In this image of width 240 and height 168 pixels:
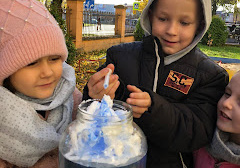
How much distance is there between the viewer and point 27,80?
1106mm

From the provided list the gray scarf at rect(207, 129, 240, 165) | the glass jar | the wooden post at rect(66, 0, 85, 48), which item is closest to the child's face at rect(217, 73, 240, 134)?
the gray scarf at rect(207, 129, 240, 165)

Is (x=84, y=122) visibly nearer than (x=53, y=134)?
Yes

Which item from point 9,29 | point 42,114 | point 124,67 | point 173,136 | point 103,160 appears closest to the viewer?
point 103,160

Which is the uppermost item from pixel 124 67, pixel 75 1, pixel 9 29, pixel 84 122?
pixel 75 1

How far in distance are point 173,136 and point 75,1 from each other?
27.7 ft

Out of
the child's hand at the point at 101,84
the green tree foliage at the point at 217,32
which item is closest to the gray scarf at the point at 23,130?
the child's hand at the point at 101,84

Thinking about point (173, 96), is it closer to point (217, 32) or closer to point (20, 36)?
point (20, 36)

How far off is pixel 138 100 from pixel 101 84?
8.2 inches

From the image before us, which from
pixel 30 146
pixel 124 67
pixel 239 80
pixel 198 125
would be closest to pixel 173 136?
pixel 198 125

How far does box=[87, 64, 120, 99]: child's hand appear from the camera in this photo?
1.07 meters

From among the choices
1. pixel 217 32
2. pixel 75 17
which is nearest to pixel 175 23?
pixel 75 17

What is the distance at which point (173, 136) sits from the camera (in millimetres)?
1154

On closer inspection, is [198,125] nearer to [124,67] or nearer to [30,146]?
[124,67]

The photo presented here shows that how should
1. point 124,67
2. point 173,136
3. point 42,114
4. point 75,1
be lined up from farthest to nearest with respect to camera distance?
point 75,1, point 124,67, point 42,114, point 173,136
